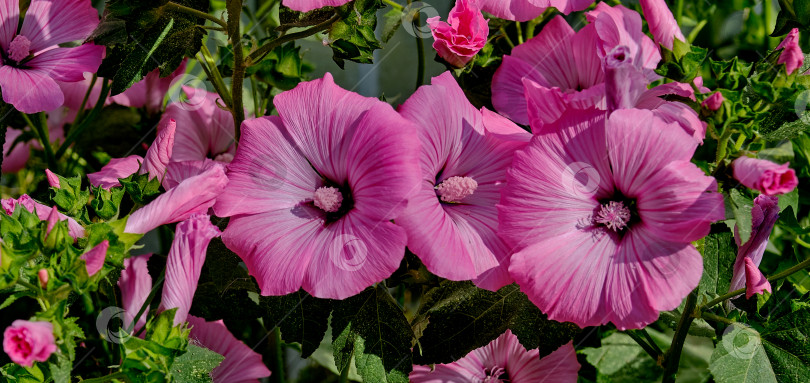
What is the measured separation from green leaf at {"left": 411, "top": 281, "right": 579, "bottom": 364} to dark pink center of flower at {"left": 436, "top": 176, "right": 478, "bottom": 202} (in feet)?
0.28

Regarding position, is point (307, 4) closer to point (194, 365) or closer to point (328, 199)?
point (328, 199)

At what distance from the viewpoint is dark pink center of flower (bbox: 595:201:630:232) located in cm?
57

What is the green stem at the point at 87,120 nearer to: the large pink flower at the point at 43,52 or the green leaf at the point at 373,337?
the large pink flower at the point at 43,52

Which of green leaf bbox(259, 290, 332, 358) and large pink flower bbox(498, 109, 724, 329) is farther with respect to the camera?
green leaf bbox(259, 290, 332, 358)

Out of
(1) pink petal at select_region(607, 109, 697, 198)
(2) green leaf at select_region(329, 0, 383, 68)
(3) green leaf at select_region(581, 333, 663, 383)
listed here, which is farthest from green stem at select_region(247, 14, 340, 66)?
(3) green leaf at select_region(581, 333, 663, 383)

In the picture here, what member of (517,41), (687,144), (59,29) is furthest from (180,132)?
(687,144)

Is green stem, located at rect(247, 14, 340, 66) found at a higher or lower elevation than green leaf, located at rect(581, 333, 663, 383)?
higher

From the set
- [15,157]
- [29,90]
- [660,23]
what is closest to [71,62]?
[29,90]

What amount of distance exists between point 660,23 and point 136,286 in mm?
509

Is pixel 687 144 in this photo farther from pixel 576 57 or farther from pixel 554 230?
pixel 576 57

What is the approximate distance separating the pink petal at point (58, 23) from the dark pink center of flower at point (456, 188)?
1.17 ft

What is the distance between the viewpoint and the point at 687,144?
53cm

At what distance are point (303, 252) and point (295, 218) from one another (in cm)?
4

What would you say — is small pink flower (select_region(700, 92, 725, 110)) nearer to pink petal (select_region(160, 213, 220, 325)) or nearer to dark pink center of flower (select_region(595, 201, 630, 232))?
dark pink center of flower (select_region(595, 201, 630, 232))
